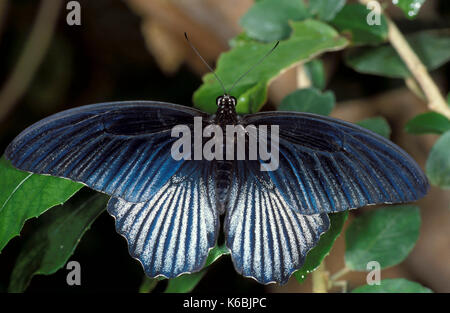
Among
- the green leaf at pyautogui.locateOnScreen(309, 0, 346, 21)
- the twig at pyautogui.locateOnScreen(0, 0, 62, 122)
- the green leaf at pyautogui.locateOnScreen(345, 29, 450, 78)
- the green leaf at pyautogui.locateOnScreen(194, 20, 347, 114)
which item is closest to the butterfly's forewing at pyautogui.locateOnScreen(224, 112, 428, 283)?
the green leaf at pyautogui.locateOnScreen(194, 20, 347, 114)

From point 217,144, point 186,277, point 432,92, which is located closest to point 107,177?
point 217,144

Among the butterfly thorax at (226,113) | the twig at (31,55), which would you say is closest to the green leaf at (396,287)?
the butterfly thorax at (226,113)

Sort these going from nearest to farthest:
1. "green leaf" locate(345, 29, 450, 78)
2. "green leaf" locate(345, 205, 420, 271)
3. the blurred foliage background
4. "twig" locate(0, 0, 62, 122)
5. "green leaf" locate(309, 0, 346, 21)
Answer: "green leaf" locate(345, 205, 420, 271) < "green leaf" locate(309, 0, 346, 21) < "green leaf" locate(345, 29, 450, 78) < the blurred foliage background < "twig" locate(0, 0, 62, 122)

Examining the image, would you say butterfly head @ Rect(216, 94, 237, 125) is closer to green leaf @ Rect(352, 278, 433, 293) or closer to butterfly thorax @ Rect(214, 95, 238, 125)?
butterfly thorax @ Rect(214, 95, 238, 125)

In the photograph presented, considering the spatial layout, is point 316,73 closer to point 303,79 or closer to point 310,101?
point 303,79

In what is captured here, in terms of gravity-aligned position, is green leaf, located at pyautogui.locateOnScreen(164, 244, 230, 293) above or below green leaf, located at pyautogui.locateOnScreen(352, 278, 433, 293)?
above
